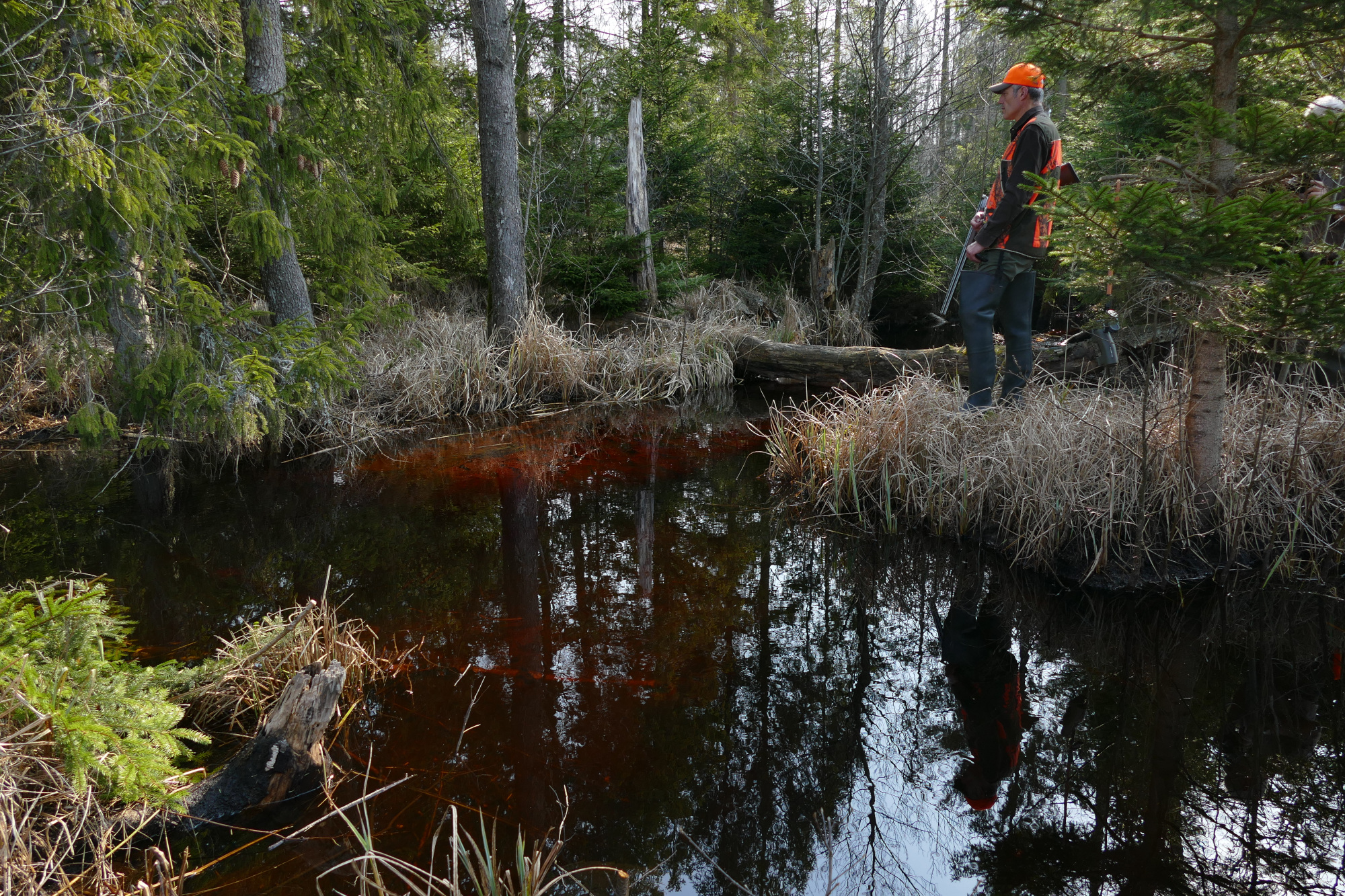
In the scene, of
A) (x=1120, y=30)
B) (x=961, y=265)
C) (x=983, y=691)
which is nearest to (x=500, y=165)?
(x=961, y=265)

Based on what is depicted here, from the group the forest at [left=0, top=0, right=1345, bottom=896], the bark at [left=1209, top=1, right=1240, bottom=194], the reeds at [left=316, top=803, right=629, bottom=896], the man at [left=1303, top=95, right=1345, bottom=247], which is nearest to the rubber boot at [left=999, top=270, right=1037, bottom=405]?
the forest at [left=0, top=0, right=1345, bottom=896]

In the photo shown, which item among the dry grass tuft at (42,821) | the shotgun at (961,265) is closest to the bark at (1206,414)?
the shotgun at (961,265)

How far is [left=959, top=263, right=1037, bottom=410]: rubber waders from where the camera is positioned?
470cm

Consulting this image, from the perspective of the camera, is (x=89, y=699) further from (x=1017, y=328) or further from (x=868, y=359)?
(x=868, y=359)

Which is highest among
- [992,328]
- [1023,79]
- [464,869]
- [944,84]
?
[944,84]

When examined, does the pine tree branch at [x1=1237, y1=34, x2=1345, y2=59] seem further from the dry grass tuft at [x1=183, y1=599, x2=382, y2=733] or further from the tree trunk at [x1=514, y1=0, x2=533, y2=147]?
the tree trunk at [x1=514, y1=0, x2=533, y2=147]

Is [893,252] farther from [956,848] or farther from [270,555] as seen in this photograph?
[956,848]

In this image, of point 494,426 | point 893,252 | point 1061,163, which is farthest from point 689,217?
point 1061,163

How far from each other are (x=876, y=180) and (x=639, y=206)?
133 inches

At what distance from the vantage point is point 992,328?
4.73m

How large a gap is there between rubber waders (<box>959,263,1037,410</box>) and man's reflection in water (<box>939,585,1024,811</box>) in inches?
58.4

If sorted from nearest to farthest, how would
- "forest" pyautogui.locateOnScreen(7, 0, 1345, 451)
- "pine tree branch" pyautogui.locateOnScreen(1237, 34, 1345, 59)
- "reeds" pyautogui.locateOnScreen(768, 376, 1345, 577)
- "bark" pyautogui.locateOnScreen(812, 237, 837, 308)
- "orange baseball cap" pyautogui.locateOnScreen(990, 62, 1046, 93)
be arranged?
"pine tree branch" pyautogui.locateOnScreen(1237, 34, 1345, 59) < "forest" pyautogui.locateOnScreen(7, 0, 1345, 451) < "reeds" pyautogui.locateOnScreen(768, 376, 1345, 577) < "orange baseball cap" pyautogui.locateOnScreen(990, 62, 1046, 93) < "bark" pyautogui.locateOnScreen(812, 237, 837, 308)

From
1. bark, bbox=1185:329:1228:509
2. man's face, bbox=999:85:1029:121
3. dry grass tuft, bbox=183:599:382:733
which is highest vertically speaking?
man's face, bbox=999:85:1029:121

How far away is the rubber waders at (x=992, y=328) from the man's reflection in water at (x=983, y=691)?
4.87ft
